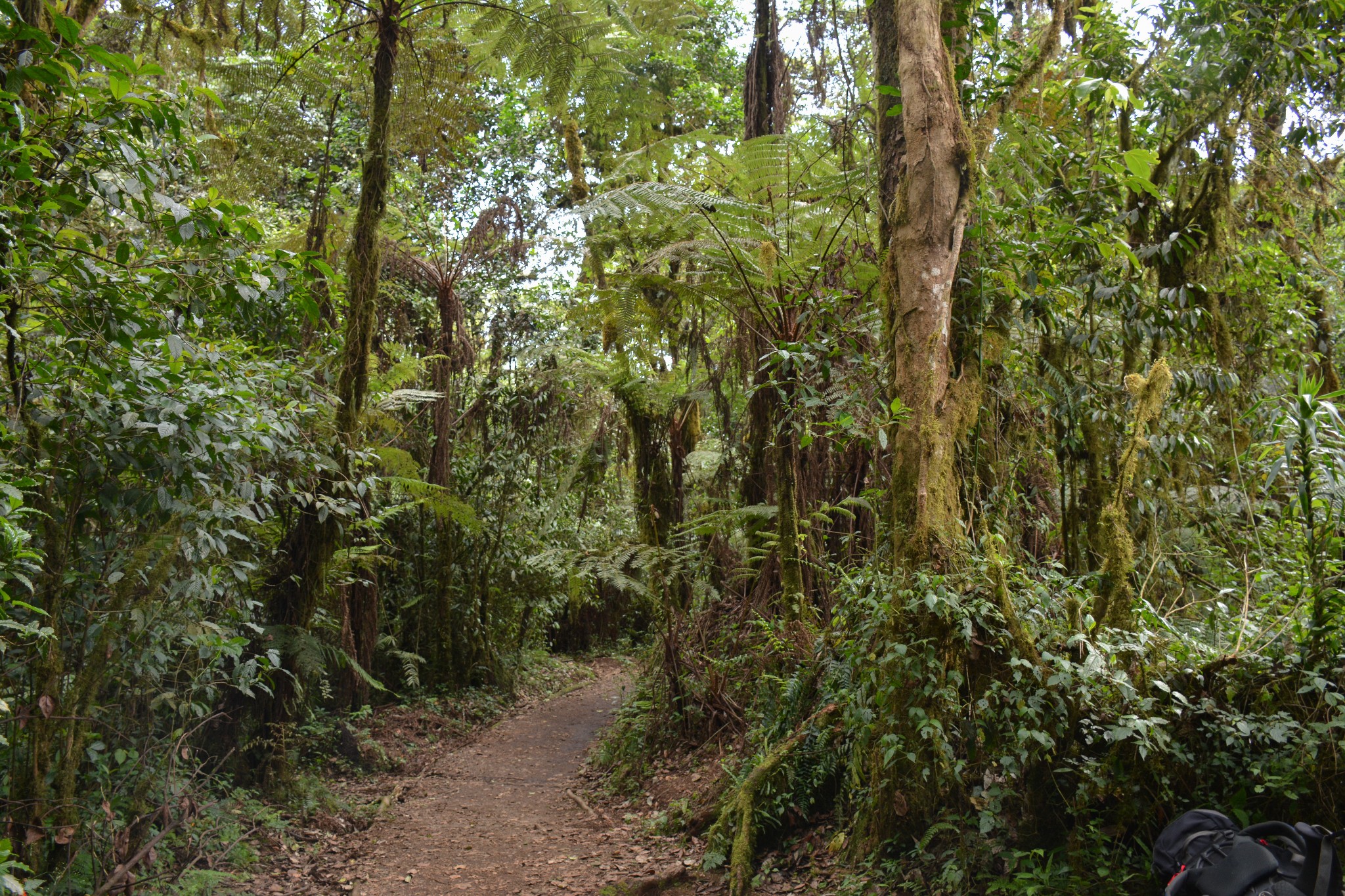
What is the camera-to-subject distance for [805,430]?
5.04m

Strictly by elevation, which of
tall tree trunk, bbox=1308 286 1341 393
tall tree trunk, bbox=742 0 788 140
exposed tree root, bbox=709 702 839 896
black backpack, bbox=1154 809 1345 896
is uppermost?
tall tree trunk, bbox=742 0 788 140

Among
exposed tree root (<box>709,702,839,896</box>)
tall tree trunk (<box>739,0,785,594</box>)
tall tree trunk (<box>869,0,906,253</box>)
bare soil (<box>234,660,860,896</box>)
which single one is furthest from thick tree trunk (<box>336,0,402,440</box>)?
exposed tree root (<box>709,702,839,896</box>)

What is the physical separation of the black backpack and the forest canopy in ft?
1.28

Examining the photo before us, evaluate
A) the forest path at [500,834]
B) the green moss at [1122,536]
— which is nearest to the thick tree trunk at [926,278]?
the green moss at [1122,536]

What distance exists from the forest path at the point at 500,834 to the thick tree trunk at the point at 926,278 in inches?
109

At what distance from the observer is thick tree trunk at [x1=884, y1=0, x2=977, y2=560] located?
359 centimetres

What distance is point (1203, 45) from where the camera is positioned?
15.5 ft

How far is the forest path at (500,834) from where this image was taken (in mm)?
4934

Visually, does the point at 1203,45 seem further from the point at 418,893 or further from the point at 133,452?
the point at 418,893

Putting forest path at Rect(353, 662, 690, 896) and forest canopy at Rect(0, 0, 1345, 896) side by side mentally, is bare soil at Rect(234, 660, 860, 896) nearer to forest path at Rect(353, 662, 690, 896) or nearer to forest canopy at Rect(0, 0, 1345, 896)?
forest path at Rect(353, 662, 690, 896)

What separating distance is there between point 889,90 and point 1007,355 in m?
1.47

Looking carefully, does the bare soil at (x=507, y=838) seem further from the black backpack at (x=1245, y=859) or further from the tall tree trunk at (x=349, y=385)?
the black backpack at (x=1245, y=859)

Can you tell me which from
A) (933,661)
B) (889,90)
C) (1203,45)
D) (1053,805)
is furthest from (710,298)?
Answer: (1053,805)

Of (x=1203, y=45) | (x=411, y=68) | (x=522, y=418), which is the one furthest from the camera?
(x=522, y=418)
